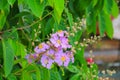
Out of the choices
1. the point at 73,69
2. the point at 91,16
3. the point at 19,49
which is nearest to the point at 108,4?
the point at 91,16

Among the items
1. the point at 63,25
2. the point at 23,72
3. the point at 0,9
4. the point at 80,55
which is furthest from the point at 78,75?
the point at 0,9

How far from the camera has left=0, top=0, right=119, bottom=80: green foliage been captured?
135 centimetres

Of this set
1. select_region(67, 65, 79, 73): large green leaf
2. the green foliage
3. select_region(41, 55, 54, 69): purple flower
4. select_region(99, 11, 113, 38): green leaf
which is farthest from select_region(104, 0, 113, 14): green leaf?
select_region(41, 55, 54, 69): purple flower

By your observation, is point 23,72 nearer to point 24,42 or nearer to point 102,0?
point 24,42

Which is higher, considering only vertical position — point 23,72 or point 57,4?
point 57,4

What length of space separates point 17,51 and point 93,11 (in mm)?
538

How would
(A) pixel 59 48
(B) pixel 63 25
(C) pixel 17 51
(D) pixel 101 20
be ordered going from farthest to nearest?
(D) pixel 101 20 → (B) pixel 63 25 → (C) pixel 17 51 → (A) pixel 59 48

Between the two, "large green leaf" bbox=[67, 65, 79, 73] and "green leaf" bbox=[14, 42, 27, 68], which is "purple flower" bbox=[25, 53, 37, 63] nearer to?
"green leaf" bbox=[14, 42, 27, 68]

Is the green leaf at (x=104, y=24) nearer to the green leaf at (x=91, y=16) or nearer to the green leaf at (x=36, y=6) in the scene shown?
the green leaf at (x=91, y=16)

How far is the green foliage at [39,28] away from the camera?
4.43ft

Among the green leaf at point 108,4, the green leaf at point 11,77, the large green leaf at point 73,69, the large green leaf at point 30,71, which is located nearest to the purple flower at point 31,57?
the large green leaf at point 30,71

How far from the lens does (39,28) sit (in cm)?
157

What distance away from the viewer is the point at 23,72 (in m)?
1.38

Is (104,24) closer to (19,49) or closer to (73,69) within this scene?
(73,69)
